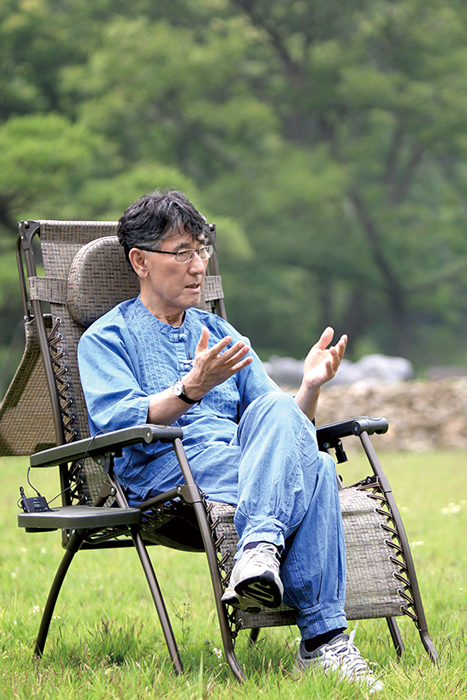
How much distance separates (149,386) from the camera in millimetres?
2508

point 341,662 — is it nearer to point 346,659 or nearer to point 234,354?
point 346,659

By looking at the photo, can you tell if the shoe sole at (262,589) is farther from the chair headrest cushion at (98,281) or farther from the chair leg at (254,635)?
the chair headrest cushion at (98,281)

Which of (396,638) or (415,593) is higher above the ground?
(415,593)

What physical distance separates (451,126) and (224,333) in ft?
55.0

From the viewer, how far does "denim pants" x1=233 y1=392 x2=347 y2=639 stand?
79.4 inches

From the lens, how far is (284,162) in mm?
18734

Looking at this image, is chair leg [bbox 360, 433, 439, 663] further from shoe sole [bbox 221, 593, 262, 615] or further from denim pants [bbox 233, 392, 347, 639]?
shoe sole [bbox 221, 593, 262, 615]

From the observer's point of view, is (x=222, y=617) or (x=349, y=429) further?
(x=349, y=429)

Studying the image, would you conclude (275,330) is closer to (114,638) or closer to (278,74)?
(278,74)

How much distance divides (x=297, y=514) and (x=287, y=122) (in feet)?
64.7

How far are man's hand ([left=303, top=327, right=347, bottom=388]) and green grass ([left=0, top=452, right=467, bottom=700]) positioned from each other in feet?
2.57

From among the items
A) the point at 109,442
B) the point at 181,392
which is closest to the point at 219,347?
the point at 181,392

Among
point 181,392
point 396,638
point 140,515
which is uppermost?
point 181,392

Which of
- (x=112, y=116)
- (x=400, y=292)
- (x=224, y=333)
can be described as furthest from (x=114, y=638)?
(x=400, y=292)
